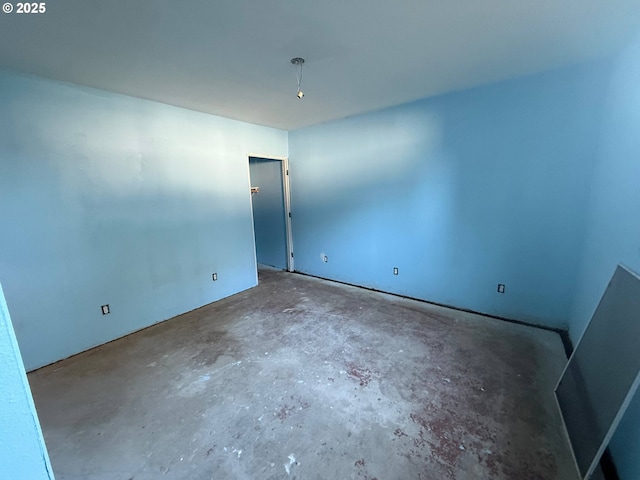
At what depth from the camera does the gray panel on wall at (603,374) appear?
4.33ft

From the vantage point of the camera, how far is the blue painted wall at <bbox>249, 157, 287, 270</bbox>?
4965 millimetres

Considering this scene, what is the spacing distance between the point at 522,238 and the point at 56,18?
3.94 meters

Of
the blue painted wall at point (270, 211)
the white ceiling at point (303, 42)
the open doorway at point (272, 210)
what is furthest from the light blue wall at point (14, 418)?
the blue painted wall at point (270, 211)

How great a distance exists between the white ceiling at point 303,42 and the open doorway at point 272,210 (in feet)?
7.00

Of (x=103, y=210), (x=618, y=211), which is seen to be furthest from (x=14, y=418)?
(x=618, y=211)

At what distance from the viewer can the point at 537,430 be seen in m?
1.64

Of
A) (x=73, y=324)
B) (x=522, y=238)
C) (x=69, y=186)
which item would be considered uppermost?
(x=69, y=186)

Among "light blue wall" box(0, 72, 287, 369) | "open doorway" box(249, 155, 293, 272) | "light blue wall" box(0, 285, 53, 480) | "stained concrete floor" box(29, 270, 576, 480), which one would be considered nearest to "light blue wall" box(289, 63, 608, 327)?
"stained concrete floor" box(29, 270, 576, 480)

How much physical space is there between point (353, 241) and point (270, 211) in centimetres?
185

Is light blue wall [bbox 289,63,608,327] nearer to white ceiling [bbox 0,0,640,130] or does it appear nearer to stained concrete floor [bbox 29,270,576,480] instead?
white ceiling [bbox 0,0,640,130]

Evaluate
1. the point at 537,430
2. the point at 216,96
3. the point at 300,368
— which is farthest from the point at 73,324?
the point at 537,430

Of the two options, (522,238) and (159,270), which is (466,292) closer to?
(522,238)

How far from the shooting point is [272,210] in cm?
513

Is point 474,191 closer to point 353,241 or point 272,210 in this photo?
point 353,241
